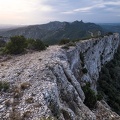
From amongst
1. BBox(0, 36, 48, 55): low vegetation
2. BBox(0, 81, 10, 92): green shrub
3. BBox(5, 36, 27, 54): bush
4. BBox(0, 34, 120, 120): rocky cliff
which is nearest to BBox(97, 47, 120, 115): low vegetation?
BBox(0, 36, 48, 55): low vegetation

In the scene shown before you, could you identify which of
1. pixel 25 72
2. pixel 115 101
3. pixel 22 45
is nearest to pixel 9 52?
pixel 22 45

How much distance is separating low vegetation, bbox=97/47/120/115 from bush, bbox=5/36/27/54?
1113 inches

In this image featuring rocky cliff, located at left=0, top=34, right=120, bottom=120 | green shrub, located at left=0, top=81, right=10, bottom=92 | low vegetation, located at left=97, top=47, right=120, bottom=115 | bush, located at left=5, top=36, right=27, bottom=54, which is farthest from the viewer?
low vegetation, located at left=97, top=47, right=120, bottom=115

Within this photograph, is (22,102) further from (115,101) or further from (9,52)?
(115,101)

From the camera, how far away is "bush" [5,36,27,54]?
42.0 meters

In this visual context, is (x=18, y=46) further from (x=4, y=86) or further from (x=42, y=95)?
(x=42, y=95)

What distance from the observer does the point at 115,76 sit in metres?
93.1

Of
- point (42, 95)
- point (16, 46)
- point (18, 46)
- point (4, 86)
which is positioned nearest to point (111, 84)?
point (18, 46)

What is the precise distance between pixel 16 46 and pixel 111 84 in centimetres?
4678

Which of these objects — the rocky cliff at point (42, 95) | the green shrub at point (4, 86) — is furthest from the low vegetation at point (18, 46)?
the green shrub at point (4, 86)

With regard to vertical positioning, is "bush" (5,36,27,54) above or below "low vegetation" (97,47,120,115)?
above

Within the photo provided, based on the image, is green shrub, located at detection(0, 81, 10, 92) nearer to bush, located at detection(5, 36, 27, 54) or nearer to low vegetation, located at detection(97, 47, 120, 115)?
bush, located at detection(5, 36, 27, 54)

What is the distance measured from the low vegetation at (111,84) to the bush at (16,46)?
28264mm

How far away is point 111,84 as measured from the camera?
81875 millimetres
